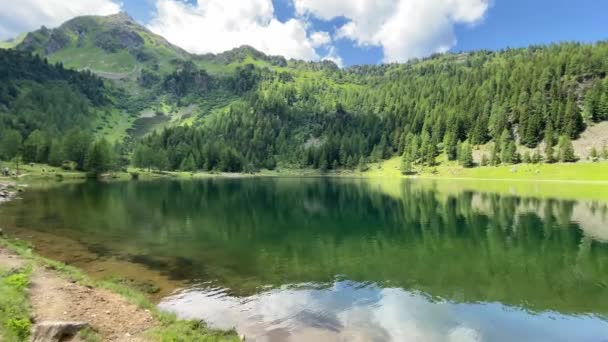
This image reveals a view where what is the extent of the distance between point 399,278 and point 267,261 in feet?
39.2

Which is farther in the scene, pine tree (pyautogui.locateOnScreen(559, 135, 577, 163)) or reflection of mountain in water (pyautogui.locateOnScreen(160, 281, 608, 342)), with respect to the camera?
pine tree (pyautogui.locateOnScreen(559, 135, 577, 163))

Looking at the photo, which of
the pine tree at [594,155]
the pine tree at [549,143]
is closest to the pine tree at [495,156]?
the pine tree at [549,143]

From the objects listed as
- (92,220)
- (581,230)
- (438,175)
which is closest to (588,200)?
(581,230)

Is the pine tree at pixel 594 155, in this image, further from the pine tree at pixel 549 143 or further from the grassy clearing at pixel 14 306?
the grassy clearing at pixel 14 306

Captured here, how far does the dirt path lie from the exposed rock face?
123cm

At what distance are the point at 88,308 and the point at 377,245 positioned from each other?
30.4 metres

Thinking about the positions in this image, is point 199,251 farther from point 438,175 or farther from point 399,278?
point 438,175

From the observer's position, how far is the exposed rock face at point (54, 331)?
12.9 meters

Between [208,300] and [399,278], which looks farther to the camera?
[399,278]

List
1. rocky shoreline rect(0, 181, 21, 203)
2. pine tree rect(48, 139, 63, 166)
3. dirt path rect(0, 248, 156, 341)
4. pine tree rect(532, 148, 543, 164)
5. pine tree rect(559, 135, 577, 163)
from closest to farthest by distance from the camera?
dirt path rect(0, 248, 156, 341)
rocky shoreline rect(0, 181, 21, 203)
pine tree rect(48, 139, 63, 166)
pine tree rect(559, 135, 577, 163)
pine tree rect(532, 148, 543, 164)

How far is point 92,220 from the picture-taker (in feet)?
174

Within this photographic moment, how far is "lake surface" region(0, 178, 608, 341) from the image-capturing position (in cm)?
2123

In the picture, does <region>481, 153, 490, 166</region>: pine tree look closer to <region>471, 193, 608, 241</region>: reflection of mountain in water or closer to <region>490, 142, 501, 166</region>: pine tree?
<region>490, 142, 501, 166</region>: pine tree

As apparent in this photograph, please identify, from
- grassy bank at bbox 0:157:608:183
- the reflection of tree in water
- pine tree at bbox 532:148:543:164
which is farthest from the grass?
the reflection of tree in water
